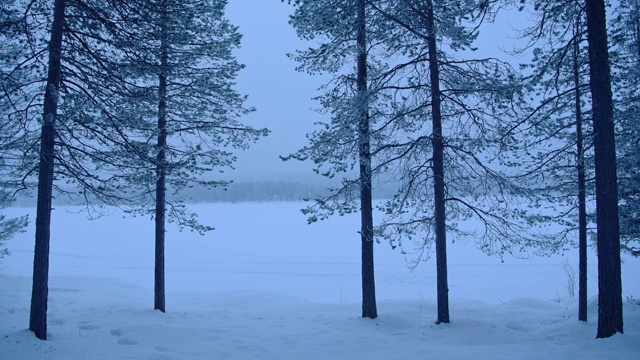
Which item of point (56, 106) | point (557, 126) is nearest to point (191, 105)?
point (56, 106)

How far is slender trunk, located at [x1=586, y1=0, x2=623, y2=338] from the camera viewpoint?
287 inches

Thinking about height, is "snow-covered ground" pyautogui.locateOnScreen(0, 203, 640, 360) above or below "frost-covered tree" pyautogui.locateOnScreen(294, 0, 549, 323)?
below

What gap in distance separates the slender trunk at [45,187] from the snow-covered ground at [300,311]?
1.89 feet

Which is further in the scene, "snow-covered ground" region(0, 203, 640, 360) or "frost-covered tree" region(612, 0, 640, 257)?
"frost-covered tree" region(612, 0, 640, 257)

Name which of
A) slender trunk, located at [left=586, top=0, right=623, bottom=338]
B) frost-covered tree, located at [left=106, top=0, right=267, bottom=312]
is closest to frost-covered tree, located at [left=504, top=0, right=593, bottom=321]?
slender trunk, located at [left=586, top=0, right=623, bottom=338]

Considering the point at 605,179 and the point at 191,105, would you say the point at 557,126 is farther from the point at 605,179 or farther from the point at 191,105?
the point at 191,105

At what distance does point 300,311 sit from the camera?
39.4 ft

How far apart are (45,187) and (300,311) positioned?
729cm

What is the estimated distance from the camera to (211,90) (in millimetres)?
10422

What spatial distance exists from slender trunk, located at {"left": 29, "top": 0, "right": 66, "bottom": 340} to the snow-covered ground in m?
0.58

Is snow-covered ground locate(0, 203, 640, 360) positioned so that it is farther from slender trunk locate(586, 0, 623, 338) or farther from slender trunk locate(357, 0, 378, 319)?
slender trunk locate(357, 0, 378, 319)

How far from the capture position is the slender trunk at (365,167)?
30.5 feet

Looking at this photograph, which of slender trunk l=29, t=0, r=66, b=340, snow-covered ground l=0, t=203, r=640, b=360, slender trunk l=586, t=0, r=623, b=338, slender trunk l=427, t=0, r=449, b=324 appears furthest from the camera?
slender trunk l=427, t=0, r=449, b=324

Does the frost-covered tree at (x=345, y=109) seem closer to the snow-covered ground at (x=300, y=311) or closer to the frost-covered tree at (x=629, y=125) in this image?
the snow-covered ground at (x=300, y=311)
